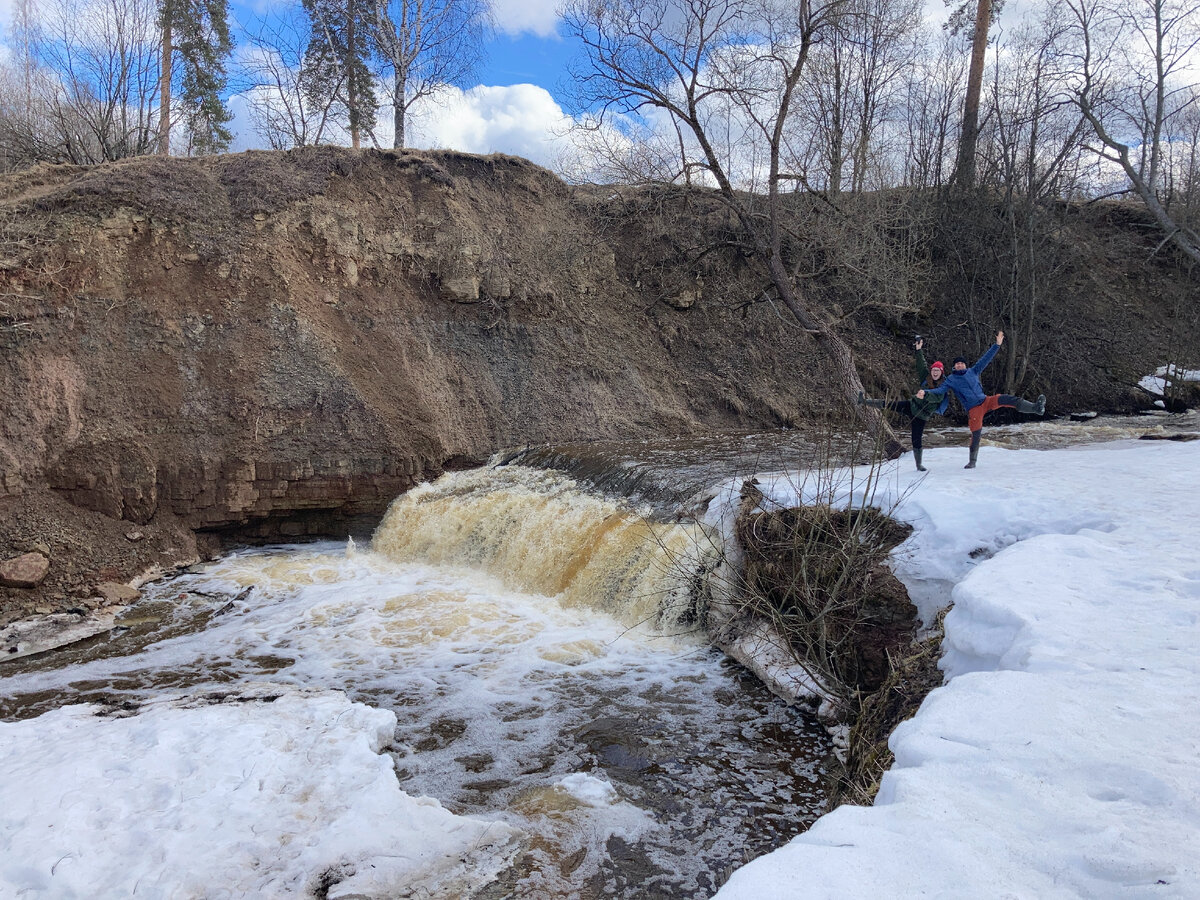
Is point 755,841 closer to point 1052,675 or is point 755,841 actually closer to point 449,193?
point 1052,675

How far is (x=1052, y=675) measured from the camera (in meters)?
3.50

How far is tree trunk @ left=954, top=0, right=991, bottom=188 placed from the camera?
18016 millimetres

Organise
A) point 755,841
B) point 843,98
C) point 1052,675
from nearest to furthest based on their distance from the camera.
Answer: point 1052,675, point 755,841, point 843,98

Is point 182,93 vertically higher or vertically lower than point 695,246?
higher

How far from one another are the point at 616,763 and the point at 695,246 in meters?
14.3

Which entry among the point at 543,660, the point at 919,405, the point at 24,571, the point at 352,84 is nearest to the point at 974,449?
the point at 919,405

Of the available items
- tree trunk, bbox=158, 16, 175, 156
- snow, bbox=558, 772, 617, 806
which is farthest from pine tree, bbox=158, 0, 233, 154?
snow, bbox=558, 772, 617, 806

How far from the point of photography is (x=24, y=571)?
965cm

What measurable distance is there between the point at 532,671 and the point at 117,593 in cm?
642

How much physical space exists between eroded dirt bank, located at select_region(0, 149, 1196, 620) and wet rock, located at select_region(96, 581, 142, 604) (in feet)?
0.68

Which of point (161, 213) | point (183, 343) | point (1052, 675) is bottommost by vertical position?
point (1052, 675)

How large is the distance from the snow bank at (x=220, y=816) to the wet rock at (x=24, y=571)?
15.5 feet

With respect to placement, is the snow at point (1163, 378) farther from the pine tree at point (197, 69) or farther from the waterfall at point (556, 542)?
the pine tree at point (197, 69)

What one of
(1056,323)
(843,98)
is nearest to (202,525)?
(843,98)
